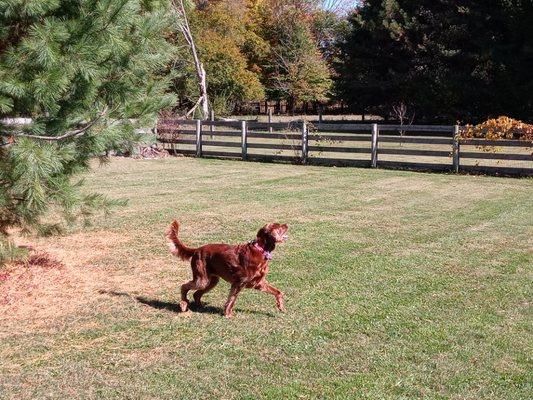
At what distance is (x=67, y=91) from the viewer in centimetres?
524

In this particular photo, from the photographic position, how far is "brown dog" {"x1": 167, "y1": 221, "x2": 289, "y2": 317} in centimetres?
484

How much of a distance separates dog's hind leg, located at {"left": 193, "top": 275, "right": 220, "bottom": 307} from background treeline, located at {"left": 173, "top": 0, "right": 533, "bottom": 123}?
2247cm

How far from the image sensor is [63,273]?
6.43 meters

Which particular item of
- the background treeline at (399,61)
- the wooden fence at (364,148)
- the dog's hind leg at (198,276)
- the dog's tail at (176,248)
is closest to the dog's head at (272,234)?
the dog's hind leg at (198,276)

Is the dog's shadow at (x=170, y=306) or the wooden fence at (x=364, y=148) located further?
the wooden fence at (x=364, y=148)

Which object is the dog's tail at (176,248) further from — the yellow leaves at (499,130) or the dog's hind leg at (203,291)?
the yellow leaves at (499,130)

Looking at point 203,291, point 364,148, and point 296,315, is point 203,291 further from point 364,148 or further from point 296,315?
point 364,148

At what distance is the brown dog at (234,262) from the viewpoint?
4836 mm

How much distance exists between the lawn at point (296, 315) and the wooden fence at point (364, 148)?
6122 millimetres

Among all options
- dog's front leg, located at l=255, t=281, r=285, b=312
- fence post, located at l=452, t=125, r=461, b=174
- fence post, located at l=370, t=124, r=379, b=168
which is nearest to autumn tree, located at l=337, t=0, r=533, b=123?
fence post, located at l=452, t=125, r=461, b=174

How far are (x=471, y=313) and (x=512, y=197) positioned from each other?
295 inches

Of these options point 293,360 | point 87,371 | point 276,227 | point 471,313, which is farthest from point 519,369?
point 87,371

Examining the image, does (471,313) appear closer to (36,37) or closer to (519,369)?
(519,369)

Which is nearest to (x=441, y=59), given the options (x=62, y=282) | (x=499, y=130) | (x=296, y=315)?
(x=499, y=130)
